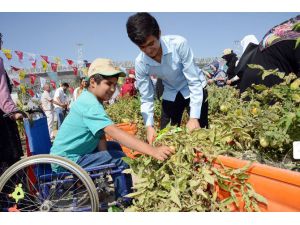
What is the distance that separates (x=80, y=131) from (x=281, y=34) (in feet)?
5.20

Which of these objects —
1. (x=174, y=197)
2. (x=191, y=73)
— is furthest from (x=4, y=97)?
(x=174, y=197)

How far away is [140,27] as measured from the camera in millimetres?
2068

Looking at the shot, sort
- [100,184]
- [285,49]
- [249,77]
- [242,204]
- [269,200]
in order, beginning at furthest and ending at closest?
[249,77] → [285,49] → [100,184] → [242,204] → [269,200]

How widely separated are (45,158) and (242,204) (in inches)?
47.9

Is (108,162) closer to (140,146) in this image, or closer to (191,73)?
(140,146)

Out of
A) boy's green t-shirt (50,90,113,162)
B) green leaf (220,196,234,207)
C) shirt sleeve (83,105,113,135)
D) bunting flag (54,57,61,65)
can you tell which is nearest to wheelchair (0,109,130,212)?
boy's green t-shirt (50,90,113,162)

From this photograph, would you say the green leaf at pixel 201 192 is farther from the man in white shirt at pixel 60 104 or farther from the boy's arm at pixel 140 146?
the man in white shirt at pixel 60 104

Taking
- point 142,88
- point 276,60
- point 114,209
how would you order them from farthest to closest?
point 142,88
point 276,60
point 114,209

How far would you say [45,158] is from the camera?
2.13 metres

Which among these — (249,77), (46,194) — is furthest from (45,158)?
(249,77)

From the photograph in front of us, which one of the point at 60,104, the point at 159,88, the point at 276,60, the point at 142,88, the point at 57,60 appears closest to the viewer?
the point at 276,60

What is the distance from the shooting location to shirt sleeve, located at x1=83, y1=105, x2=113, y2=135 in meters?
2.22

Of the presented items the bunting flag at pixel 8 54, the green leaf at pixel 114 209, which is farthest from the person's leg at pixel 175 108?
the bunting flag at pixel 8 54

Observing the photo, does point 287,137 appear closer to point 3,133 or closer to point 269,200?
point 269,200
